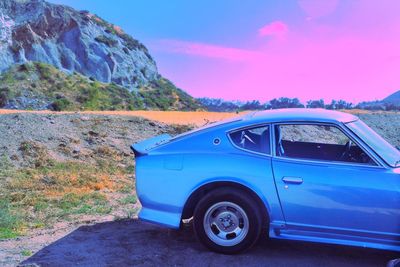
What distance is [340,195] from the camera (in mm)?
4867

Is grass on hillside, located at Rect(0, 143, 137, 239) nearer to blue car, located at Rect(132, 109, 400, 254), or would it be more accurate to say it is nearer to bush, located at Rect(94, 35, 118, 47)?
blue car, located at Rect(132, 109, 400, 254)

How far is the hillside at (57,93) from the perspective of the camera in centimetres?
3653

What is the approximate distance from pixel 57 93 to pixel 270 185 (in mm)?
37232

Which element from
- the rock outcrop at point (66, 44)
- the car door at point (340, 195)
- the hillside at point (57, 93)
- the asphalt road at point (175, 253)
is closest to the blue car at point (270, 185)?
the car door at point (340, 195)

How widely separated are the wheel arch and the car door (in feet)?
0.69

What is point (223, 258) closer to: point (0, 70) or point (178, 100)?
point (0, 70)

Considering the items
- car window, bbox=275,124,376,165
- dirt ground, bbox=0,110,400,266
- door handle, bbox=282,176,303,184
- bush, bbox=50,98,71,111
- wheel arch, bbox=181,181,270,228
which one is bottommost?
dirt ground, bbox=0,110,400,266

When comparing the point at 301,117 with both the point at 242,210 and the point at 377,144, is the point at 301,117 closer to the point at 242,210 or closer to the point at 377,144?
the point at 377,144

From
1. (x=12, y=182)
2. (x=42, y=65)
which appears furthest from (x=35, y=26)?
(x=12, y=182)

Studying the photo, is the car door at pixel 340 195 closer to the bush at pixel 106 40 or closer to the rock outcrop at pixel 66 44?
the rock outcrop at pixel 66 44

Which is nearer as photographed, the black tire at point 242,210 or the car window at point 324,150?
the black tire at point 242,210

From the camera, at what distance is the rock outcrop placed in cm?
5000

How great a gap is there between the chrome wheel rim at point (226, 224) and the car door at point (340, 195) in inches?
18.2

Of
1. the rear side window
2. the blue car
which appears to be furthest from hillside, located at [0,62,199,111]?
the rear side window
